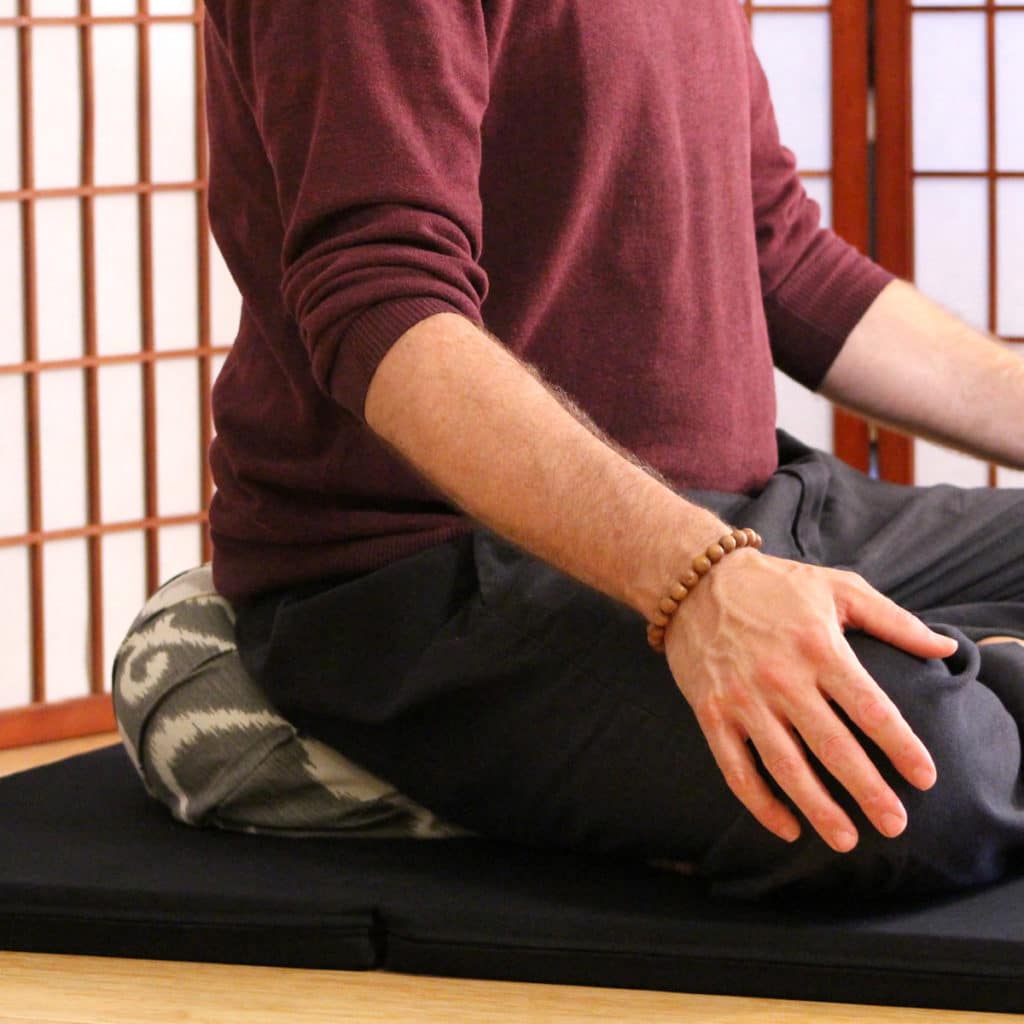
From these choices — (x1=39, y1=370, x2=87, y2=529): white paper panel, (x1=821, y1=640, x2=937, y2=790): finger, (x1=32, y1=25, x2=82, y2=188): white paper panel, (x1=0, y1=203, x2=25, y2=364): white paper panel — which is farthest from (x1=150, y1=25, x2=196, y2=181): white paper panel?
(x1=821, y1=640, x2=937, y2=790): finger

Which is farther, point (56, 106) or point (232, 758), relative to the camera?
point (56, 106)

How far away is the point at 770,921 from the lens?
49.1 inches

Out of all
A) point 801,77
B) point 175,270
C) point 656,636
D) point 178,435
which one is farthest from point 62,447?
point 656,636

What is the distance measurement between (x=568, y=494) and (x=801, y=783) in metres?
0.25

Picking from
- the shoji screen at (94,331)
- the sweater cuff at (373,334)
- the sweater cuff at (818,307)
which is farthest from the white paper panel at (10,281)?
the sweater cuff at (373,334)

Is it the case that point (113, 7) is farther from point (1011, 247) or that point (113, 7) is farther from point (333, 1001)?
point (333, 1001)

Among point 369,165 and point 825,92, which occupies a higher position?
point 825,92

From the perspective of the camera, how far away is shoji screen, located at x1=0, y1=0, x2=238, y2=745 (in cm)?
233

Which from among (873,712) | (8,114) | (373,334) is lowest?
(873,712)

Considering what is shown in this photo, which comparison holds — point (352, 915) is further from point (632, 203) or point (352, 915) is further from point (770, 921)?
point (632, 203)

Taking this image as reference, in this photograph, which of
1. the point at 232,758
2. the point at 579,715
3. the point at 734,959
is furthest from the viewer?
the point at 232,758

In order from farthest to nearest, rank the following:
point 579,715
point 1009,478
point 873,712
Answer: point 1009,478, point 579,715, point 873,712

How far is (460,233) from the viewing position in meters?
1.28

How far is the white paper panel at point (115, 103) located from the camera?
2375 mm
